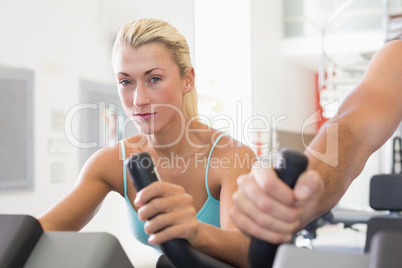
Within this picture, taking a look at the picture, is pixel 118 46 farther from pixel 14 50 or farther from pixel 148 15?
pixel 148 15

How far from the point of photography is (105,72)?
4613mm

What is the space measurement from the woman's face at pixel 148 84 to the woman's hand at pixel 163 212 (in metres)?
0.63

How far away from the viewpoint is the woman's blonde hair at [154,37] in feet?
4.13

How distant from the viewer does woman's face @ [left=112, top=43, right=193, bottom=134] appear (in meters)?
1.20

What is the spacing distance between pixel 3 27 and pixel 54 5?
583 millimetres

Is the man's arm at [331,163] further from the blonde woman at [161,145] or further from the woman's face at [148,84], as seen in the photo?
the woman's face at [148,84]

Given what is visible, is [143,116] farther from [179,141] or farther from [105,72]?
[105,72]

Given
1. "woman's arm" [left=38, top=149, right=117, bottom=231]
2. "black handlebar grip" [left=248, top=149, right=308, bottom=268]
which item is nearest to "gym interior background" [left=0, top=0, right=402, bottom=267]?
"woman's arm" [left=38, top=149, right=117, bottom=231]

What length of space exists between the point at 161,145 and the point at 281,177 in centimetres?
105

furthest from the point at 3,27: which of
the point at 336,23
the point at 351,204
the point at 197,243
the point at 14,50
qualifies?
the point at 351,204

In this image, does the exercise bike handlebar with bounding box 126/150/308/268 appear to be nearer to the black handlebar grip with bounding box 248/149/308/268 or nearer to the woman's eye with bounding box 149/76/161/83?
the black handlebar grip with bounding box 248/149/308/268

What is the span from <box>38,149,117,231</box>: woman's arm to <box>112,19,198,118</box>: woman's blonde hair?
304mm

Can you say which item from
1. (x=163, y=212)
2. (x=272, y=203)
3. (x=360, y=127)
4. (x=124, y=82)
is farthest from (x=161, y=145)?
(x=272, y=203)

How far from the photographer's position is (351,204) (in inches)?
368
